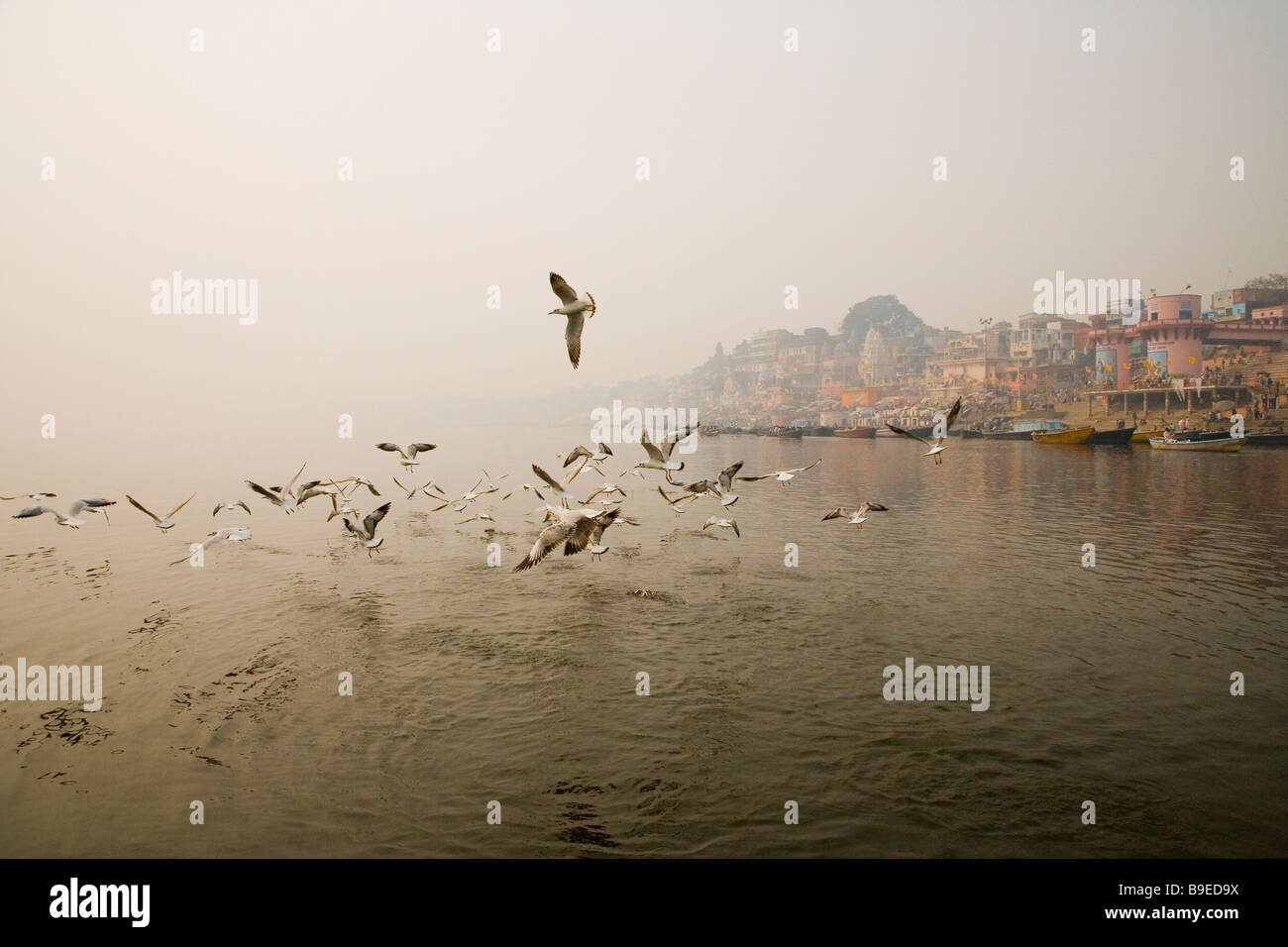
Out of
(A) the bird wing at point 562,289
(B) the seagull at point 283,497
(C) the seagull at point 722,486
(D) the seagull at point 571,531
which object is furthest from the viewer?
(C) the seagull at point 722,486

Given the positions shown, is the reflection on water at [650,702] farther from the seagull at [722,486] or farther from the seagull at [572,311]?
the seagull at [572,311]

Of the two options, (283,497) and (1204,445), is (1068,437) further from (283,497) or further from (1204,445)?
(283,497)

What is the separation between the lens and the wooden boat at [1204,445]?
62.5 m

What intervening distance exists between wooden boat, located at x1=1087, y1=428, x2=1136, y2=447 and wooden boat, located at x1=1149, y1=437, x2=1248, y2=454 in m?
9.44

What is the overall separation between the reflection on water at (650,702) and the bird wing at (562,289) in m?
5.95

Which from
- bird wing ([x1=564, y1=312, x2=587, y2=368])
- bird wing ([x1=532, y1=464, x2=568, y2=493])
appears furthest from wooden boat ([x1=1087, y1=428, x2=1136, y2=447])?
bird wing ([x1=564, y1=312, x2=587, y2=368])

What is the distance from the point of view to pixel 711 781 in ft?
29.9

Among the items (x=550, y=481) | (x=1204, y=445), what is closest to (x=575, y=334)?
(x=550, y=481)

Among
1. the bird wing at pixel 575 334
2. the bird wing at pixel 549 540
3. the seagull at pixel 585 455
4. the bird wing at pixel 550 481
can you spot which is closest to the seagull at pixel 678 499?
the seagull at pixel 585 455

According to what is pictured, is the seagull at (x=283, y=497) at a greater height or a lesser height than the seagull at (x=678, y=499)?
greater

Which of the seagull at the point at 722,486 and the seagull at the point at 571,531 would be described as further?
the seagull at the point at 722,486
